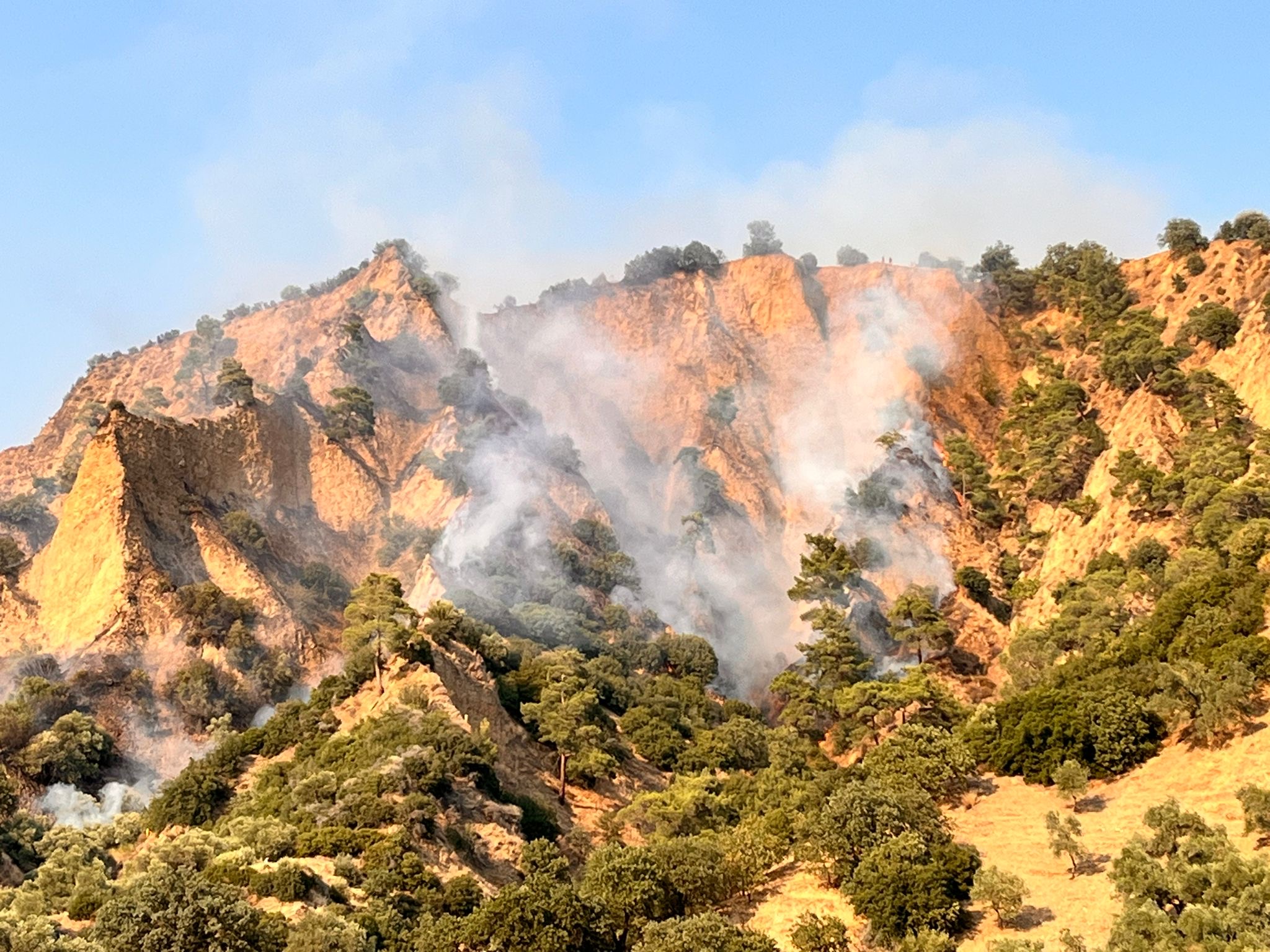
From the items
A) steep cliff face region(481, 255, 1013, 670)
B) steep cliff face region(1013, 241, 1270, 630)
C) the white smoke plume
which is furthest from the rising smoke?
the white smoke plume

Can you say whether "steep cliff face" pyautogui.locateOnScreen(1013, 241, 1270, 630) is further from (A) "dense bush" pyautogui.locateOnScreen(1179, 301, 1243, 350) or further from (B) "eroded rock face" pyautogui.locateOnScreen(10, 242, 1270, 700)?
(A) "dense bush" pyautogui.locateOnScreen(1179, 301, 1243, 350)

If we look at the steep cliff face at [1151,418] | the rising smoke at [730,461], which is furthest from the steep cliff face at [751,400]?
the steep cliff face at [1151,418]

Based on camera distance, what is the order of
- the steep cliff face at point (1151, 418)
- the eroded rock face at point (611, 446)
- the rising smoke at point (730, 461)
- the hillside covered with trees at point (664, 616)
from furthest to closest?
the rising smoke at point (730, 461) → the eroded rock face at point (611, 446) → the steep cliff face at point (1151, 418) → the hillside covered with trees at point (664, 616)

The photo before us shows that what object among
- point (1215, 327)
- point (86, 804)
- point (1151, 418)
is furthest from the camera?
point (1215, 327)

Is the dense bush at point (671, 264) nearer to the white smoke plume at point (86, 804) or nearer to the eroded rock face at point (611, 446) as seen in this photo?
the eroded rock face at point (611, 446)

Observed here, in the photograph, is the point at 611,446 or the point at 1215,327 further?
the point at 611,446

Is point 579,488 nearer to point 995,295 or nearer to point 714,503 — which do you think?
point 714,503

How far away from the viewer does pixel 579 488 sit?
8619cm

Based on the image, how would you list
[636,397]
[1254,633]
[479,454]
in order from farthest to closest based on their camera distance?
[636,397] → [479,454] → [1254,633]

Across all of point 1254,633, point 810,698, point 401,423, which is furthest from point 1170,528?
point 401,423

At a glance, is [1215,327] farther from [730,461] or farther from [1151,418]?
[730,461]

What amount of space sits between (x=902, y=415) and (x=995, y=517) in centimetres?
1448

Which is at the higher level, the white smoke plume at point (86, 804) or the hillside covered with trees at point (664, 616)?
the hillside covered with trees at point (664, 616)

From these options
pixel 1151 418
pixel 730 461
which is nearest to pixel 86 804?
pixel 730 461
